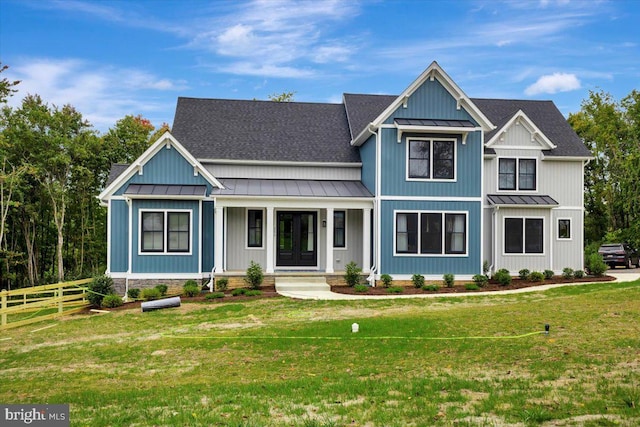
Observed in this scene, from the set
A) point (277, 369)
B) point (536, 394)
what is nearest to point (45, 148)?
point (277, 369)

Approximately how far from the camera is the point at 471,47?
22.9 m

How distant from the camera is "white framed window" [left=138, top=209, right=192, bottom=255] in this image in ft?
68.1

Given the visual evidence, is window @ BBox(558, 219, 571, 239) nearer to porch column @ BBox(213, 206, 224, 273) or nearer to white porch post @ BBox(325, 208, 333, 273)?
white porch post @ BBox(325, 208, 333, 273)

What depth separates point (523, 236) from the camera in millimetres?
23328

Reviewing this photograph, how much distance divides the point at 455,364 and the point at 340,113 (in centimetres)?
1931

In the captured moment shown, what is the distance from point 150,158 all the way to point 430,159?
1034 cm

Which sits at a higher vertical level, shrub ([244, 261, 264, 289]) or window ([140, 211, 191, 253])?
window ([140, 211, 191, 253])

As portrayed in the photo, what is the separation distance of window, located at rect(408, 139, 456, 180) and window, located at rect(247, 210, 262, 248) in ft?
20.3

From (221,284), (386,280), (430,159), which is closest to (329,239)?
(386,280)

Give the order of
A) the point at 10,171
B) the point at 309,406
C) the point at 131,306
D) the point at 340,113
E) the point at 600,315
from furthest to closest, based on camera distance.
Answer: the point at 10,171 → the point at 340,113 → the point at 131,306 → the point at 600,315 → the point at 309,406

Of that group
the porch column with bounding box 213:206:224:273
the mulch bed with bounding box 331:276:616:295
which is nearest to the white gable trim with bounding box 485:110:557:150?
the mulch bed with bounding box 331:276:616:295

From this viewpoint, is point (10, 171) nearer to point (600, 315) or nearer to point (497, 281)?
point (497, 281)

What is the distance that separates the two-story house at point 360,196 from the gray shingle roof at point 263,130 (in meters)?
0.08

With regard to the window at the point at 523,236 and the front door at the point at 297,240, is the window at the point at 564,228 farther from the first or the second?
the front door at the point at 297,240
